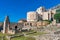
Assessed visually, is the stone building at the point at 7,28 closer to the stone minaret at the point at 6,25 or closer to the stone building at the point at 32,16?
the stone minaret at the point at 6,25

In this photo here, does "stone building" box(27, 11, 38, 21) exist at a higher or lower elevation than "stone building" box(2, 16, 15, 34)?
higher

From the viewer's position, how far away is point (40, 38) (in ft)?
111

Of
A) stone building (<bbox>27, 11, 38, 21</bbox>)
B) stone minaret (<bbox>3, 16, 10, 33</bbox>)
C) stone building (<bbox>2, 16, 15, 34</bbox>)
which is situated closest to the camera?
stone building (<bbox>2, 16, 15, 34</bbox>)

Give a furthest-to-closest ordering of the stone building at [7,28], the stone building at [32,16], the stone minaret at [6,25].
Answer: the stone building at [32,16] → the stone minaret at [6,25] → the stone building at [7,28]

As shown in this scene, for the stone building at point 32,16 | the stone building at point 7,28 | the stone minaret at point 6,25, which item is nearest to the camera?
the stone building at point 7,28

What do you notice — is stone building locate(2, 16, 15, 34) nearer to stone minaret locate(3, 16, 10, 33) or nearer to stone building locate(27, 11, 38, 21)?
stone minaret locate(3, 16, 10, 33)

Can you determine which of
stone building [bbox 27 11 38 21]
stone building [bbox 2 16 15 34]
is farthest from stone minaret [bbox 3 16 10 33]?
stone building [bbox 27 11 38 21]

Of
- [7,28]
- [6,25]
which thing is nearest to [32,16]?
[6,25]

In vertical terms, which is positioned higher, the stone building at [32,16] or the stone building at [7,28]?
the stone building at [32,16]

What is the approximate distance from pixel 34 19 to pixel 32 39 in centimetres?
4340

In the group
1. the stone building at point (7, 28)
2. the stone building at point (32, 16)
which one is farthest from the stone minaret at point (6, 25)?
the stone building at point (32, 16)

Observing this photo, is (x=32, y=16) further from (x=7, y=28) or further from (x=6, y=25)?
(x=7, y=28)

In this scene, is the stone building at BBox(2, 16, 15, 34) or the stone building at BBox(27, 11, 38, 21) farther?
the stone building at BBox(27, 11, 38, 21)

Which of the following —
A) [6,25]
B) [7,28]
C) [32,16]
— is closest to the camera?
[7,28]
